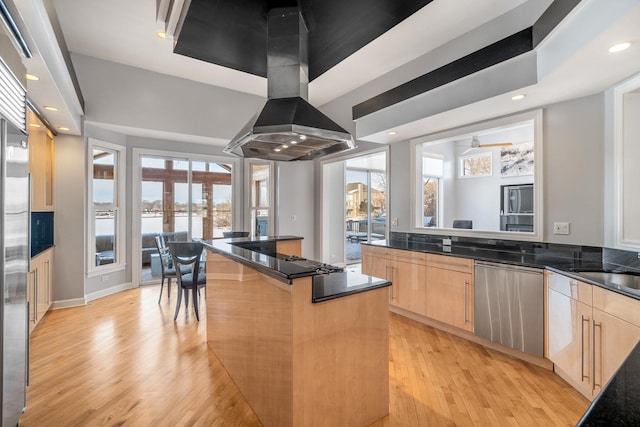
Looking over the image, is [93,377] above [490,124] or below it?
below

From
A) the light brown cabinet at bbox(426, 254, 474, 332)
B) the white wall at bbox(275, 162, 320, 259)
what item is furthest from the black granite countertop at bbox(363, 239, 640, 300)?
the white wall at bbox(275, 162, 320, 259)

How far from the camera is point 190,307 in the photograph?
164 inches

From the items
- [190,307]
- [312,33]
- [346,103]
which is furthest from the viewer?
[346,103]

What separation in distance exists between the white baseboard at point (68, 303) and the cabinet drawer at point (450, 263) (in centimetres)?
472

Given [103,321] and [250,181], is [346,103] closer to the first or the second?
[250,181]

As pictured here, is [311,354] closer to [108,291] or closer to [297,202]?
[108,291]

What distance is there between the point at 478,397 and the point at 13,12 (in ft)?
12.7

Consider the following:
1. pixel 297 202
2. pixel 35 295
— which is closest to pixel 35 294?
pixel 35 295

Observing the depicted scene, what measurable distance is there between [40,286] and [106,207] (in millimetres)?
1687

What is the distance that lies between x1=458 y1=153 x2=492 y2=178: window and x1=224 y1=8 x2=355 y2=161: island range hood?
16.7ft

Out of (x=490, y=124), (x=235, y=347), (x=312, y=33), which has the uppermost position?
(x=312, y=33)

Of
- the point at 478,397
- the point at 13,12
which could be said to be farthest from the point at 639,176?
the point at 13,12

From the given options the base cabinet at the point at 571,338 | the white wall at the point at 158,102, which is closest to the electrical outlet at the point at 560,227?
the base cabinet at the point at 571,338

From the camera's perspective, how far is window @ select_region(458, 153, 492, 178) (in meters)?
6.56
